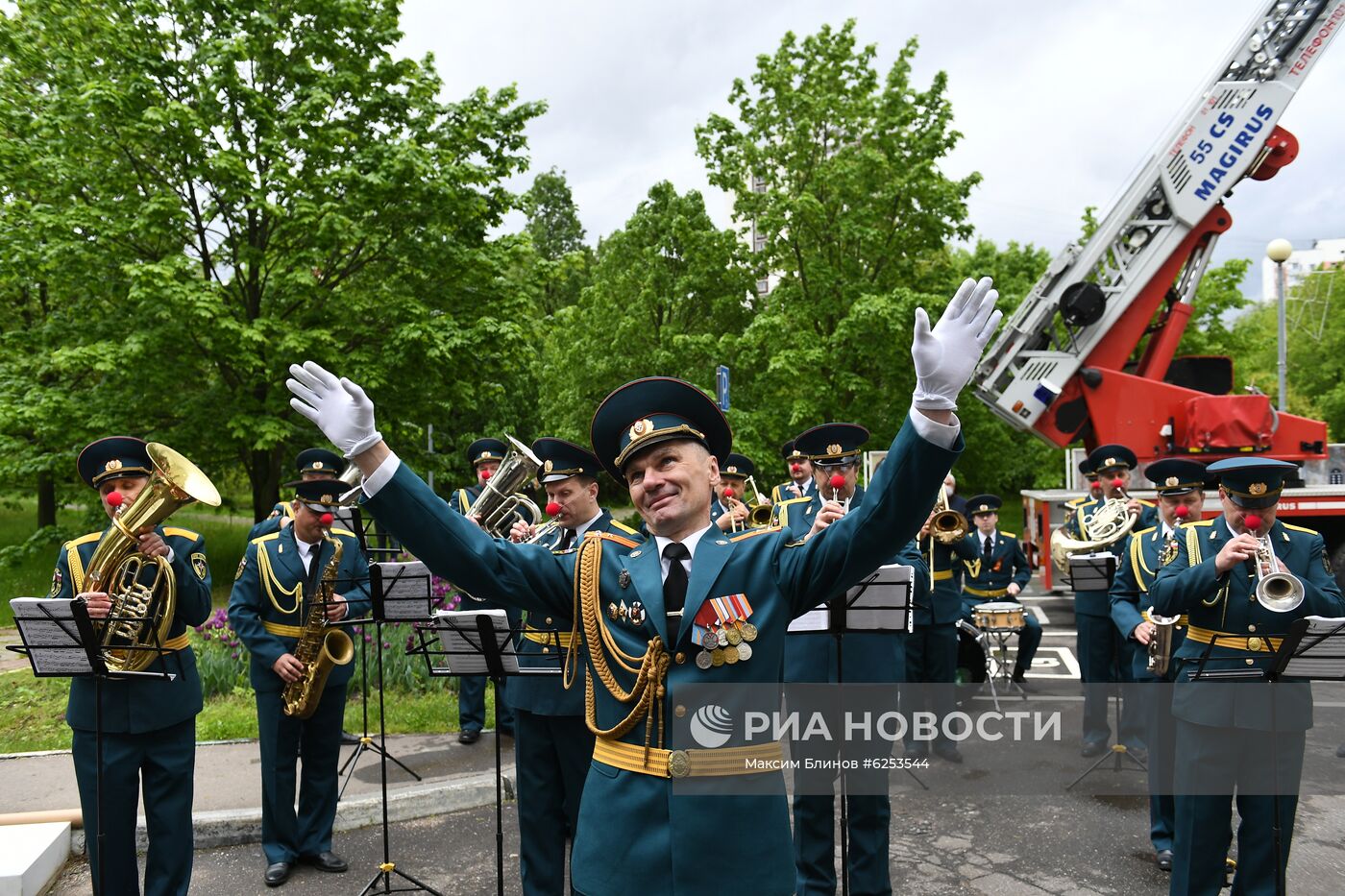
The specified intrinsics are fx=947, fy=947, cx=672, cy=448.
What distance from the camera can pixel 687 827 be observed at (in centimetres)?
250

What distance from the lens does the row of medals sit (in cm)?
256

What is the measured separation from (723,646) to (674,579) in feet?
0.77

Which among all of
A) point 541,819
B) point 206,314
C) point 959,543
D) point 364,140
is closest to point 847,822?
point 541,819

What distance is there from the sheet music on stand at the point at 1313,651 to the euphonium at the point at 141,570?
190 inches

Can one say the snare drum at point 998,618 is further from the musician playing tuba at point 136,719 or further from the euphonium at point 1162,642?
the musician playing tuba at point 136,719

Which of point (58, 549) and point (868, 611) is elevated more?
point (868, 611)

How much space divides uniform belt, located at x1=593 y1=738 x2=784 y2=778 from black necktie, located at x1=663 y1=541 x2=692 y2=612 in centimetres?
39

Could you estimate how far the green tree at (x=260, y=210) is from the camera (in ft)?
43.3

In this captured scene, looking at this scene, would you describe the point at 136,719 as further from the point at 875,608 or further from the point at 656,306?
the point at 656,306

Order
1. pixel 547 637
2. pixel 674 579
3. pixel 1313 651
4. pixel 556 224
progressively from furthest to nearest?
1. pixel 556 224
2. pixel 547 637
3. pixel 1313 651
4. pixel 674 579

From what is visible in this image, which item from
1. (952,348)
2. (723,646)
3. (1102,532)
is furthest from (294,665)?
(1102,532)

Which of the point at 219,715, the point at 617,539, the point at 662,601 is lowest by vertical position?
the point at 219,715

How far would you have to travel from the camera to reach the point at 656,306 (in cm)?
2227

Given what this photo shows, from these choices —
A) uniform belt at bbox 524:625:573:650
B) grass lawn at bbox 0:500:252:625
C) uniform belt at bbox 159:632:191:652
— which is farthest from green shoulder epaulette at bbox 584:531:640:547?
grass lawn at bbox 0:500:252:625
